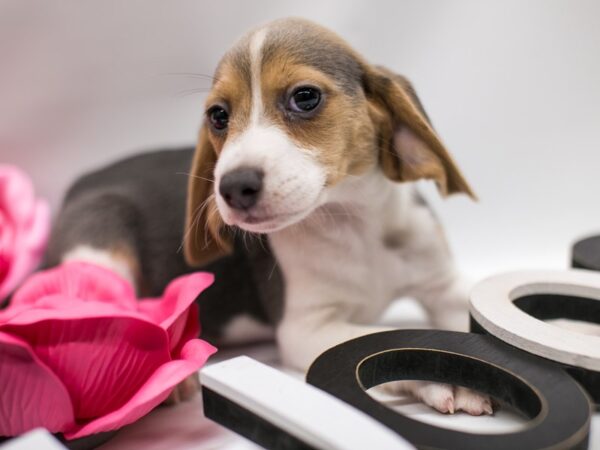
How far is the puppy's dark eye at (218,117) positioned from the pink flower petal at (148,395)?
0.67 meters

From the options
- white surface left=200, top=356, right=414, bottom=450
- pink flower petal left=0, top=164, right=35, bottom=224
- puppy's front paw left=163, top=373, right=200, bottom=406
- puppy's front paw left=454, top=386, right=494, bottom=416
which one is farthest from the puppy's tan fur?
pink flower petal left=0, top=164, right=35, bottom=224

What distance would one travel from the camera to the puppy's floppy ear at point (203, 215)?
221 centimetres

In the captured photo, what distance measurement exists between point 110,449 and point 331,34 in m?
1.26

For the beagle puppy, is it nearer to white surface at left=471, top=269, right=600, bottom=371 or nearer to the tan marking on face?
the tan marking on face

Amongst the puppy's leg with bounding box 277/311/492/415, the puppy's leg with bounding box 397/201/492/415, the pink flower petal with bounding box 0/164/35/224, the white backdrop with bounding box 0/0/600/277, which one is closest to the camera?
the puppy's leg with bounding box 277/311/492/415

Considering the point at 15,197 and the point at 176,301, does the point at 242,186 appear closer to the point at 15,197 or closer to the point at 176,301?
the point at 176,301

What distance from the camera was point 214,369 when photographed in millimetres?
1606

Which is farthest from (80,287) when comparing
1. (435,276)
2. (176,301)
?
(435,276)

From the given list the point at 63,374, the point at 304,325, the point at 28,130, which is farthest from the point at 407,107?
the point at 28,130

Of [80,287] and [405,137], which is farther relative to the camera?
[405,137]

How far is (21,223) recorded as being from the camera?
111 inches

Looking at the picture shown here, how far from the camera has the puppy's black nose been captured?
174cm

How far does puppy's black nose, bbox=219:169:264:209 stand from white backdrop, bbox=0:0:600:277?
1.21 m

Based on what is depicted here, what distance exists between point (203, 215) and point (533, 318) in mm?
1026
